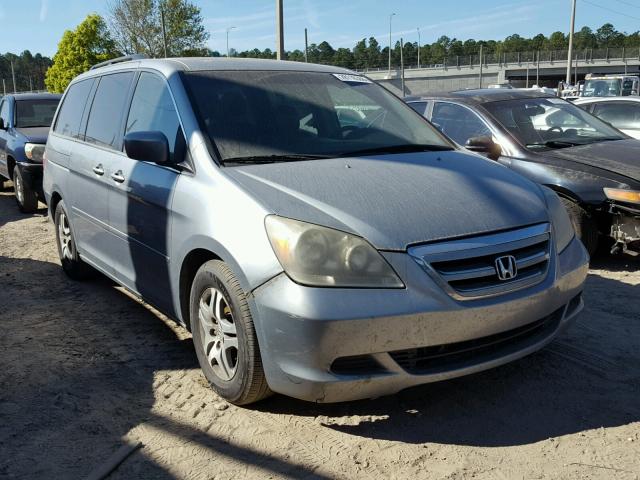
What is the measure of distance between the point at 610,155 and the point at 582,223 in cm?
→ 79

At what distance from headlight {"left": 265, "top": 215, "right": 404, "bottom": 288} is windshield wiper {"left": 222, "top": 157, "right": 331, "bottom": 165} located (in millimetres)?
721

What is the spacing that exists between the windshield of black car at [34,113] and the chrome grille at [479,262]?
30.7 ft

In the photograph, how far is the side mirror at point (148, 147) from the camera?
3518 mm

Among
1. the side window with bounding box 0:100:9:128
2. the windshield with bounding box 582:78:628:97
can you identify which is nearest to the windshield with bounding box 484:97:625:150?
the side window with bounding box 0:100:9:128

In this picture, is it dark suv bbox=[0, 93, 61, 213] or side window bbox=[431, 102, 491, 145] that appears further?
dark suv bbox=[0, 93, 61, 213]

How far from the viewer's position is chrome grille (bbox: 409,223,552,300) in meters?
2.80

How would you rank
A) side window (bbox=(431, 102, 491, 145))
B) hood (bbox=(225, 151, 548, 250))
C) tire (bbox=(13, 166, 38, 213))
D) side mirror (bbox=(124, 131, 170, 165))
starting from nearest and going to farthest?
hood (bbox=(225, 151, 548, 250)) < side mirror (bbox=(124, 131, 170, 165)) < side window (bbox=(431, 102, 491, 145)) < tire (bbox=(13, 166, 38, 213))

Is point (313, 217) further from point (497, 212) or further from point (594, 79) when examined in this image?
point (594, 79)

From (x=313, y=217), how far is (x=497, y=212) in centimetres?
94

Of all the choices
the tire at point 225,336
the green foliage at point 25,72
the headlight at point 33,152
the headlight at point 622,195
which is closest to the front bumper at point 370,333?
the tire at point 225,336

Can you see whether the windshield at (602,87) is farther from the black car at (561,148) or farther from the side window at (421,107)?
the side window at (421,107)

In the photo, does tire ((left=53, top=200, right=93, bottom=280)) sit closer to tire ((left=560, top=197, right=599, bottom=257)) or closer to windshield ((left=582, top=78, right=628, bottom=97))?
tire ((left=560, top=197, right=599, bottom=257))

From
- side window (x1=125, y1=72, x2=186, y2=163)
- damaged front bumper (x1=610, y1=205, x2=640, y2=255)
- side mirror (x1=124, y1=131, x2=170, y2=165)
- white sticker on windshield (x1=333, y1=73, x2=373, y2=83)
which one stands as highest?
white sticker on windshield (x1=333, y1=73, x2=373, y2=83)

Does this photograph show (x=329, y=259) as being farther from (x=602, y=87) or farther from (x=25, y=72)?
(x=25, y=72)
